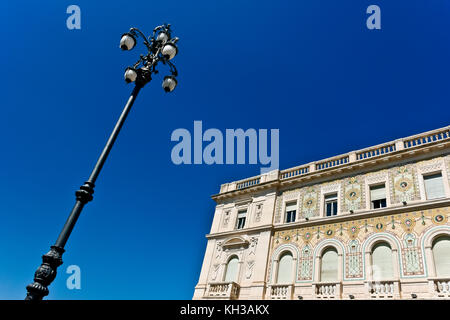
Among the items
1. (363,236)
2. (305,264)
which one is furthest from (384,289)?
(305,264)

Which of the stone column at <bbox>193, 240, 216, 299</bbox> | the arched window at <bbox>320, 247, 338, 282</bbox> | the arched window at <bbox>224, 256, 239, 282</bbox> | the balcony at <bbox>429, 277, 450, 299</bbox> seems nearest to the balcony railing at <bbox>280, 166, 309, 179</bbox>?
the arched window at <bbox>320, 247, 338, 282</bbox>

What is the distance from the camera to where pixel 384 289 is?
1416 cm

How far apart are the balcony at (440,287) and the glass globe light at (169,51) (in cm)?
1370

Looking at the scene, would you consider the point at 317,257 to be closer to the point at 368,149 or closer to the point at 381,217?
the point at 381,217

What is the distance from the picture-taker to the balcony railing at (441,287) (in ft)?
41.2

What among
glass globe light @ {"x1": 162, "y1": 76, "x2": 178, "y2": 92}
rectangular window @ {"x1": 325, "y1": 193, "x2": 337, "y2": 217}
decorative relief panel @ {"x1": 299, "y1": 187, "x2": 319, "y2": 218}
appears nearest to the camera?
glass globe light @ {"x1": 162, "y1": 76, "x2": 178, "y2": 92}

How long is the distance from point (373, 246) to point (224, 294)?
8774 millimetres

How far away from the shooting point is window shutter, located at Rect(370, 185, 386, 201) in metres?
17.2

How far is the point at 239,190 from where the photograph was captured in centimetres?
2367

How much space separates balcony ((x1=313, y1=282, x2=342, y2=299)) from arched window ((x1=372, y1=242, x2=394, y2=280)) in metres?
1.83

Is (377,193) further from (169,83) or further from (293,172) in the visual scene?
(169,83)

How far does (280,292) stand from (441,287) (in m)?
7.65

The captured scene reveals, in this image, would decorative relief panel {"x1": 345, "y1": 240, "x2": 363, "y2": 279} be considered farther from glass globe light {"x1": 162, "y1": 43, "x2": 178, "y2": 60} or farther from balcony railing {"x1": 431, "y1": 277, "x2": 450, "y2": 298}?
glass globe light {"x1": 162, "y1": 43, "x2": 178, "y2": 60}
